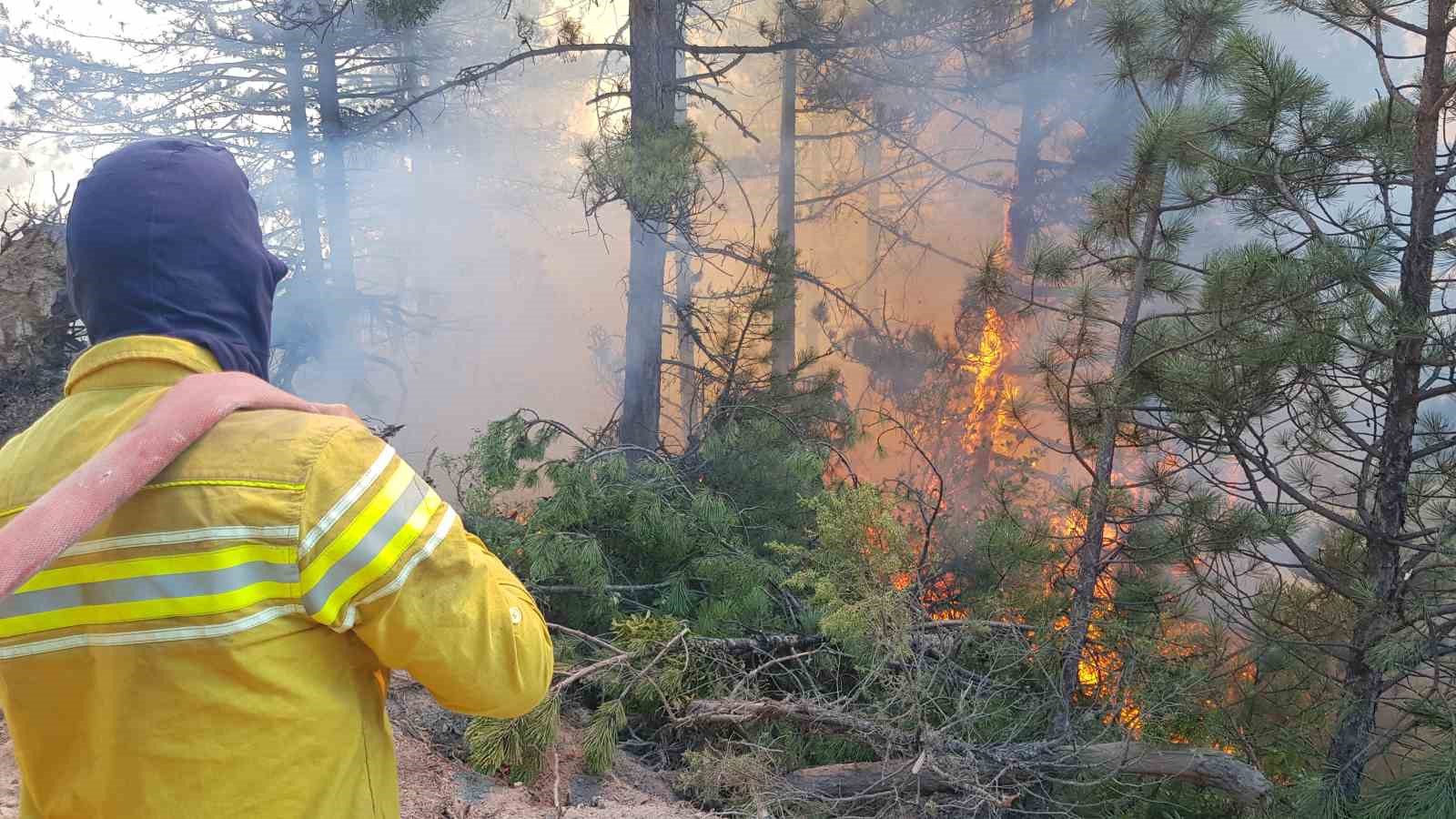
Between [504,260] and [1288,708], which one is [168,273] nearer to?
[1288,708]

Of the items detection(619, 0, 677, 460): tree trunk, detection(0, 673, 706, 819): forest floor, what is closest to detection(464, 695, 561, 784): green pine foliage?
detection(0, 673, 706, 819): forest floor

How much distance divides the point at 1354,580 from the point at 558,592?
3.74 metres

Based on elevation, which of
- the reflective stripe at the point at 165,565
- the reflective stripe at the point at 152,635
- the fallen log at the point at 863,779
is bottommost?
the fallen log at the point at 863,779

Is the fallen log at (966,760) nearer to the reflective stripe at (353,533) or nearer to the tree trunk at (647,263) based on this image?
the reflective stripe at (353,533)

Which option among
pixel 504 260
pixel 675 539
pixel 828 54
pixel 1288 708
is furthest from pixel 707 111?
pixel 1288 708

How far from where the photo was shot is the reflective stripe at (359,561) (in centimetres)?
122

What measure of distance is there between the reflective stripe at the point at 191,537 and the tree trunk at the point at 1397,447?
351 centimetres

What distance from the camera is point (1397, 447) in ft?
11.4

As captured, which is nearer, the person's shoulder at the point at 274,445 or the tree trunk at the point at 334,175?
the person's shoulder at the point at 274,445

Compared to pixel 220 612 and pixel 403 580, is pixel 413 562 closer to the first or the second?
pixel 403 580

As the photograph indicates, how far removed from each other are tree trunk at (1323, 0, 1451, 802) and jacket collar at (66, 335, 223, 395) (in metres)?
3.61

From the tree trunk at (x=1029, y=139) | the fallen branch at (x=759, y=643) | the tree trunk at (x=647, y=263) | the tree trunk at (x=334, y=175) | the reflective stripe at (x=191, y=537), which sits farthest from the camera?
the tree trunk at (x=334, y=175)

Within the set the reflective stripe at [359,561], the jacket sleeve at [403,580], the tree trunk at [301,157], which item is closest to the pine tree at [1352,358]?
the jacket sleeve at [403,580]

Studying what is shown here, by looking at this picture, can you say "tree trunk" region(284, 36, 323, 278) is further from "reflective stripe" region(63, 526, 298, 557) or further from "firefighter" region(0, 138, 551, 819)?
"reflective stripe" region(63, 526, 298, 557)
